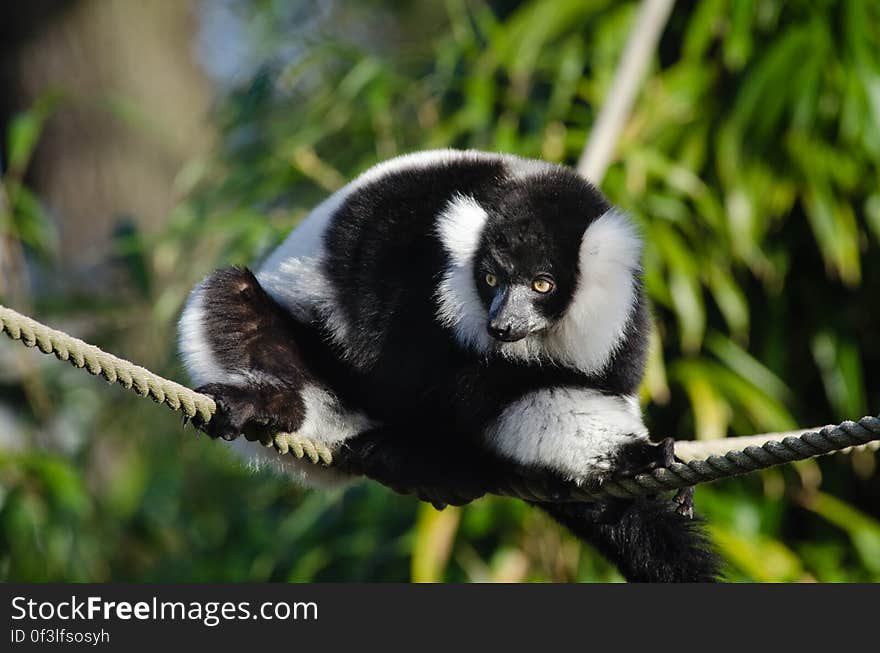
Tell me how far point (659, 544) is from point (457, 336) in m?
0.70

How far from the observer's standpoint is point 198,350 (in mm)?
2707

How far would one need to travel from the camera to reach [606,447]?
2.50m

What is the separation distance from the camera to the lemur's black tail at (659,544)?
2691 mm

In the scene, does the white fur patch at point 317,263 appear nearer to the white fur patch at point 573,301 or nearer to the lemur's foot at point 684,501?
the white fur patch at point 573,301

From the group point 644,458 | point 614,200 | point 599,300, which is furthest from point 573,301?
point 614,200

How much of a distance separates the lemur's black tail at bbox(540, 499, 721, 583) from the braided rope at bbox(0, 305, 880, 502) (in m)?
0.23

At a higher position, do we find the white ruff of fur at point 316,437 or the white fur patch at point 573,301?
the white fur patch at point 573,301

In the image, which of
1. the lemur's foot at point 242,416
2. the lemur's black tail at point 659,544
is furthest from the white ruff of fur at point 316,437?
the lemur's black tail at point 659,544

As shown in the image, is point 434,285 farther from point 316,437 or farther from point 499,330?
point 316,437

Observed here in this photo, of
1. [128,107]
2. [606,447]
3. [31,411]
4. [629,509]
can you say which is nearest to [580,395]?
[606,447]

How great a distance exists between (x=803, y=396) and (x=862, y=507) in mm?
580

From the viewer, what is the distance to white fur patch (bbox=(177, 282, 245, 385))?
8.71 ft

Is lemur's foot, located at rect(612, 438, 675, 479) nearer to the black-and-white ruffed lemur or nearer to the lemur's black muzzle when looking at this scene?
the black-and-white ruffed lemur

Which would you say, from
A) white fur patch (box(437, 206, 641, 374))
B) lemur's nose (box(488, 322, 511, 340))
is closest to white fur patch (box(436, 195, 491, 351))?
white fur patch (box(437, 206, 641, 374))
